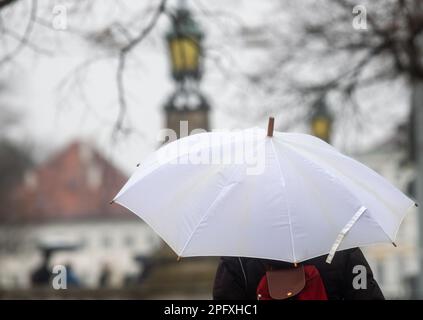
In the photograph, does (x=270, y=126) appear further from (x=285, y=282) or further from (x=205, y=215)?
(x=285, y=282)

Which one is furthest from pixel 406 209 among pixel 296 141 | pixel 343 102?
pixel 343 102

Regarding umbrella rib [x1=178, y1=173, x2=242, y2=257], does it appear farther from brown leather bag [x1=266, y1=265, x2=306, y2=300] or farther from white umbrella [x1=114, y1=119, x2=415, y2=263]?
brown leather bag [x1=266, y1=265, x2=306, y2=300]

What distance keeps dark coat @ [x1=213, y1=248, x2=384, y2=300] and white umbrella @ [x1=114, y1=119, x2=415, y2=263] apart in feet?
0.37

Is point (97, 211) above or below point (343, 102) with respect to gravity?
above

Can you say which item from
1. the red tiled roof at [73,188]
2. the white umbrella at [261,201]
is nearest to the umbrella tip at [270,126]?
the white umbrella at [261,201]

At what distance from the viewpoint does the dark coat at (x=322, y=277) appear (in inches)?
201

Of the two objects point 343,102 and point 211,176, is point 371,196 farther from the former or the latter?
→ point 343,102

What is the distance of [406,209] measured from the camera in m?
5.54

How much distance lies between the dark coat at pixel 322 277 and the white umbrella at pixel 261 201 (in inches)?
4.4

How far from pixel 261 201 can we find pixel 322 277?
448mm

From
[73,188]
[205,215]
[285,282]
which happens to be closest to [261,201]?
[205,215]

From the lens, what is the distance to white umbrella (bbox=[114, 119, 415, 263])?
5.10 metres

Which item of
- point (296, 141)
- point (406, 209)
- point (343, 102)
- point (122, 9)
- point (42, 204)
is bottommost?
point (406, 209)
